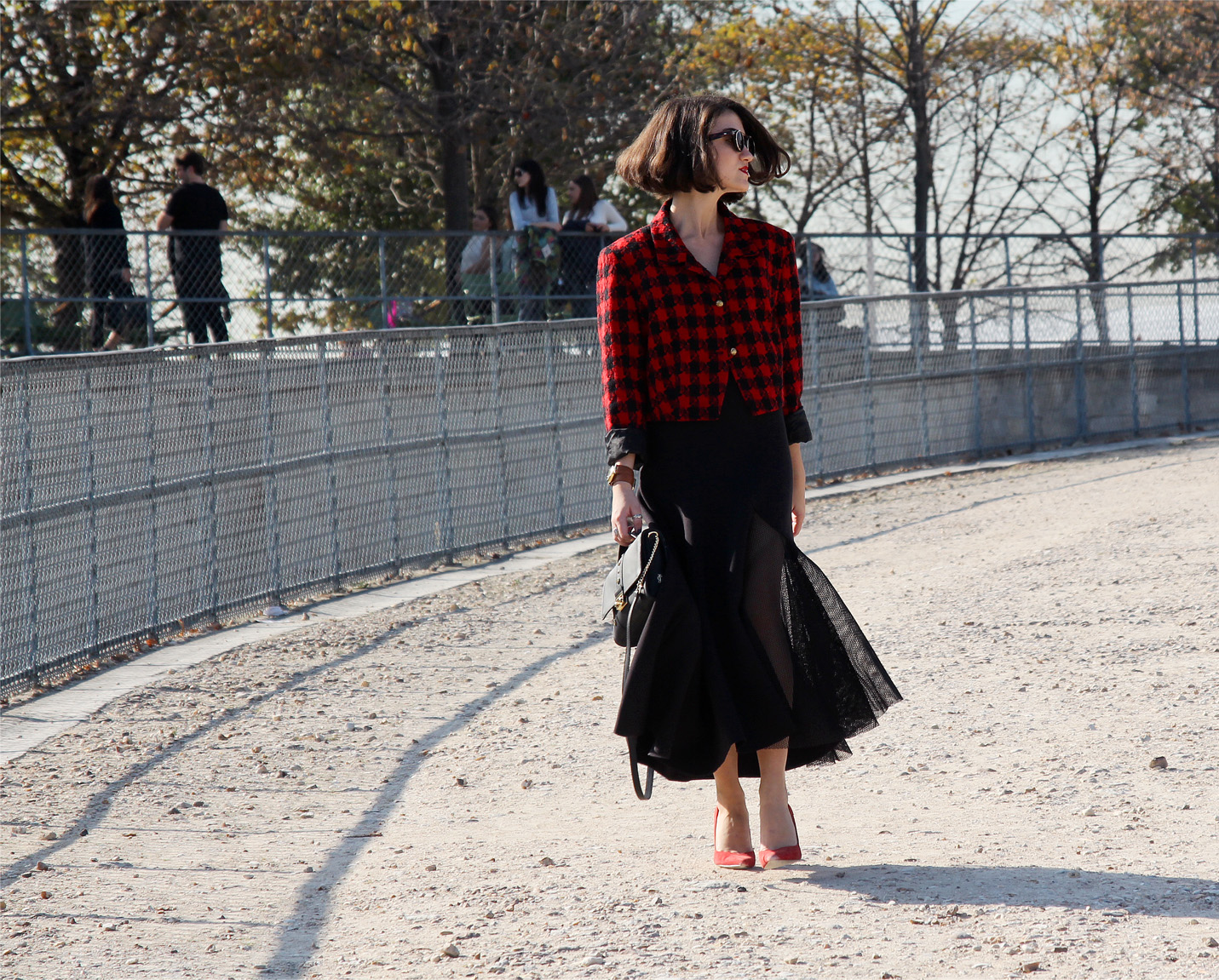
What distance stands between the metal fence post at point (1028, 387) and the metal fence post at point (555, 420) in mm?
6661

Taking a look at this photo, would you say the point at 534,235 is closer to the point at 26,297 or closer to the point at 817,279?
the point at 817,279

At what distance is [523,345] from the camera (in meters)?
10.8

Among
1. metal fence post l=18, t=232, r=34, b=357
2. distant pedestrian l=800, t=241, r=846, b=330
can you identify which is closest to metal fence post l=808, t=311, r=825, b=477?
distant pedestrian l=800, t=241, r=846, b=330

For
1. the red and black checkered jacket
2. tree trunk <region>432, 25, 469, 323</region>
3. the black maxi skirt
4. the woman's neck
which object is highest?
tree trunk <region>432, 25, 469, 323</region>

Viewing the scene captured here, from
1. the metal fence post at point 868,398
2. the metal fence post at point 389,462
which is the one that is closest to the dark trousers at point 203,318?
the metal fence post at point 389,462

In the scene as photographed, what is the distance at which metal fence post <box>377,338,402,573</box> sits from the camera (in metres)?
9.69

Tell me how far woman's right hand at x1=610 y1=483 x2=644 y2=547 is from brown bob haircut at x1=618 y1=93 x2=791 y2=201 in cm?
75

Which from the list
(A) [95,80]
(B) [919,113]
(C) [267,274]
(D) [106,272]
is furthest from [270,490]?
(B) [919,113]

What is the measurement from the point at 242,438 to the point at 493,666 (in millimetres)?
2456

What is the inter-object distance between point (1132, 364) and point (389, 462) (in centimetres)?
1008

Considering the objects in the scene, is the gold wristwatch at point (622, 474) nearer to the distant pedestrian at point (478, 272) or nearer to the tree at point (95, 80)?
the distant pedestrian at point (478, 272)

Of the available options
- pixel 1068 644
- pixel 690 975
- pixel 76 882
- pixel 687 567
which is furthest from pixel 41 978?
pixel 1068 644

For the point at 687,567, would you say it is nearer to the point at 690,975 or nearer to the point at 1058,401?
the point at 690,975

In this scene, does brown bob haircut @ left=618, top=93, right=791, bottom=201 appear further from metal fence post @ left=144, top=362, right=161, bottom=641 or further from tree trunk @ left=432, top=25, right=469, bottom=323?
tree trunk @ left=432, top=25, right=469, bottom=323
